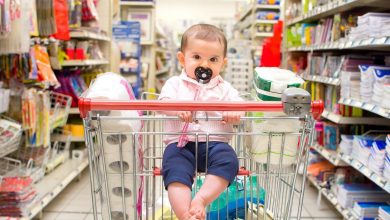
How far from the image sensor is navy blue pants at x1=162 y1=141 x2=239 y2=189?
4.19 ft

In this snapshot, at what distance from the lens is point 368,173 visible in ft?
7.82

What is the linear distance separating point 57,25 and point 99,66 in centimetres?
172

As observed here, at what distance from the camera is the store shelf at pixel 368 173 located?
2.15 m

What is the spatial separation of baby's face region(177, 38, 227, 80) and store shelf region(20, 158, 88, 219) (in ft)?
5.05

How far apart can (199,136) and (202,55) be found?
30 cm

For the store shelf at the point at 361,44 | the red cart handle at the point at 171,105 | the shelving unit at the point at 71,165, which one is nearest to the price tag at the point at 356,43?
the store shelf at the point at 361,44

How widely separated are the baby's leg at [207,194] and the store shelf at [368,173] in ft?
4.02

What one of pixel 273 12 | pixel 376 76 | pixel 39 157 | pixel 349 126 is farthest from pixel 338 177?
pixel 273 12

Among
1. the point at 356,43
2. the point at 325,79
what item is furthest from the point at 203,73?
the point at 325,79

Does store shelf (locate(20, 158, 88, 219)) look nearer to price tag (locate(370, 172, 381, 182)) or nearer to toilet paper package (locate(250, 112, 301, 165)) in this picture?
toilet paper package (locate(250, 112, 301, 165))

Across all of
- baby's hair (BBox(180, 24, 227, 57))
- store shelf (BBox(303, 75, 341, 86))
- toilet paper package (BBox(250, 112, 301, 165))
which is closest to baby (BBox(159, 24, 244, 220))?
baby's hair (BBox(180, 24, 227, 57))

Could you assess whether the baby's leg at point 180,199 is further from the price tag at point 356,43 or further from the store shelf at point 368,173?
the price tag at point 356,43

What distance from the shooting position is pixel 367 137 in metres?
2.62

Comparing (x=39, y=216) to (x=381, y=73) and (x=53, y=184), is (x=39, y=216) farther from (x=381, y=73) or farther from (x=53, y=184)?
(x=381, y=73)
